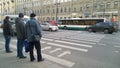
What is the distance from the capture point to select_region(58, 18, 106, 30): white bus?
32719 mm

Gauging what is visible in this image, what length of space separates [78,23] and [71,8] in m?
24.2

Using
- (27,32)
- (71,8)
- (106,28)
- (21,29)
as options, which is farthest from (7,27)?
(71,8)

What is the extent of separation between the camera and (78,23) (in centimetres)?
3453

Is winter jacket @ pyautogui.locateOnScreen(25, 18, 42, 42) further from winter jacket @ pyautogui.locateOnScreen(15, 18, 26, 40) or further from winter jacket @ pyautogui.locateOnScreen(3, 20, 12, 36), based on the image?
winter jacket @ pyautogui.locateOnScreen(3, 20, 12, 36)

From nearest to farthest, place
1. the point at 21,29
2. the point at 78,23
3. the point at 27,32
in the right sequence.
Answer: the point at 27,32
the point at 21,29
the point at 78,23

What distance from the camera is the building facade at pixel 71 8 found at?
48.0 metres

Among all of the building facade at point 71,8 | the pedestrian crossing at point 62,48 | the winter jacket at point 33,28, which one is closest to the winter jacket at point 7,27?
the pedestrian crossing at point 62,48

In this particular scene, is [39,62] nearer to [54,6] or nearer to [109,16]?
[109,16]

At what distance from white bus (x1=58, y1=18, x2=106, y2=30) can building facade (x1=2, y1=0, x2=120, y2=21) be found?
1619cm

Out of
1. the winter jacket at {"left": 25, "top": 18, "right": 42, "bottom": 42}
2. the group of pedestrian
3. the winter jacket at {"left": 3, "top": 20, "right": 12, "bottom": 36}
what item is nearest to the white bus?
the winter jacket at {"left": 3, "top": 20, "right": 12, "bottom": 36}

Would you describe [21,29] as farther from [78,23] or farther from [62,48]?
[78,23]

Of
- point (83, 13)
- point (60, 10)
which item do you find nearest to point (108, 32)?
point (83, 13)

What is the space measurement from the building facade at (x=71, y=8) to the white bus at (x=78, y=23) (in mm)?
16192

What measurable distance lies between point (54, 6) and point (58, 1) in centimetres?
246
